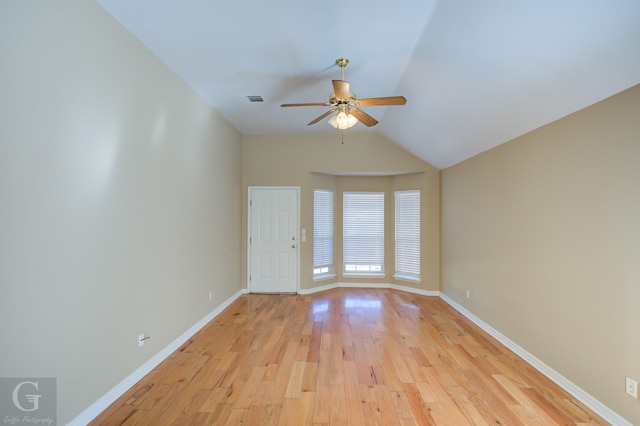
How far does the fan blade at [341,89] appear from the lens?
2.49 metres

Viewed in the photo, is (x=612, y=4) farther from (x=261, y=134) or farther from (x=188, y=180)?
(x=261, y=134)

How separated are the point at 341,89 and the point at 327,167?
2.92m

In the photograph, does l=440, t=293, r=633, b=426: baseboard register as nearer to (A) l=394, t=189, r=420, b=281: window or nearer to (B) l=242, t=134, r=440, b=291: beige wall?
(A) l=394, t=189, r=420, b=281: window

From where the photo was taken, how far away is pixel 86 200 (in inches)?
79.9

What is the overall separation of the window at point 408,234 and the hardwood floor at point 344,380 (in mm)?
1632

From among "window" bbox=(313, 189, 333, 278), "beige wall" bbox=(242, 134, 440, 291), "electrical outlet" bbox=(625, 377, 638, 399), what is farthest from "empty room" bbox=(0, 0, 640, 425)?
"window" bbox=(313, 189, 333, 278)

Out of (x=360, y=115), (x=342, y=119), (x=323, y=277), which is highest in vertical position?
(x=360, y=115)

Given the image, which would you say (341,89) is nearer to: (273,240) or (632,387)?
(632,387)

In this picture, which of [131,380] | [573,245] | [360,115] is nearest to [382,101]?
[360,115]

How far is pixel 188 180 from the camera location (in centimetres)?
346

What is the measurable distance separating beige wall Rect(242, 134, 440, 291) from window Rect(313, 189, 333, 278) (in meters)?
0.16

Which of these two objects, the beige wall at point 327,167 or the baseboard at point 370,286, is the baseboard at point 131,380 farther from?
the baseboard at point 370,286

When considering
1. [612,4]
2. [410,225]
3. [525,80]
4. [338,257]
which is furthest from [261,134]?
[612,4]

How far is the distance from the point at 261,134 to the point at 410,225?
3.44 meters
